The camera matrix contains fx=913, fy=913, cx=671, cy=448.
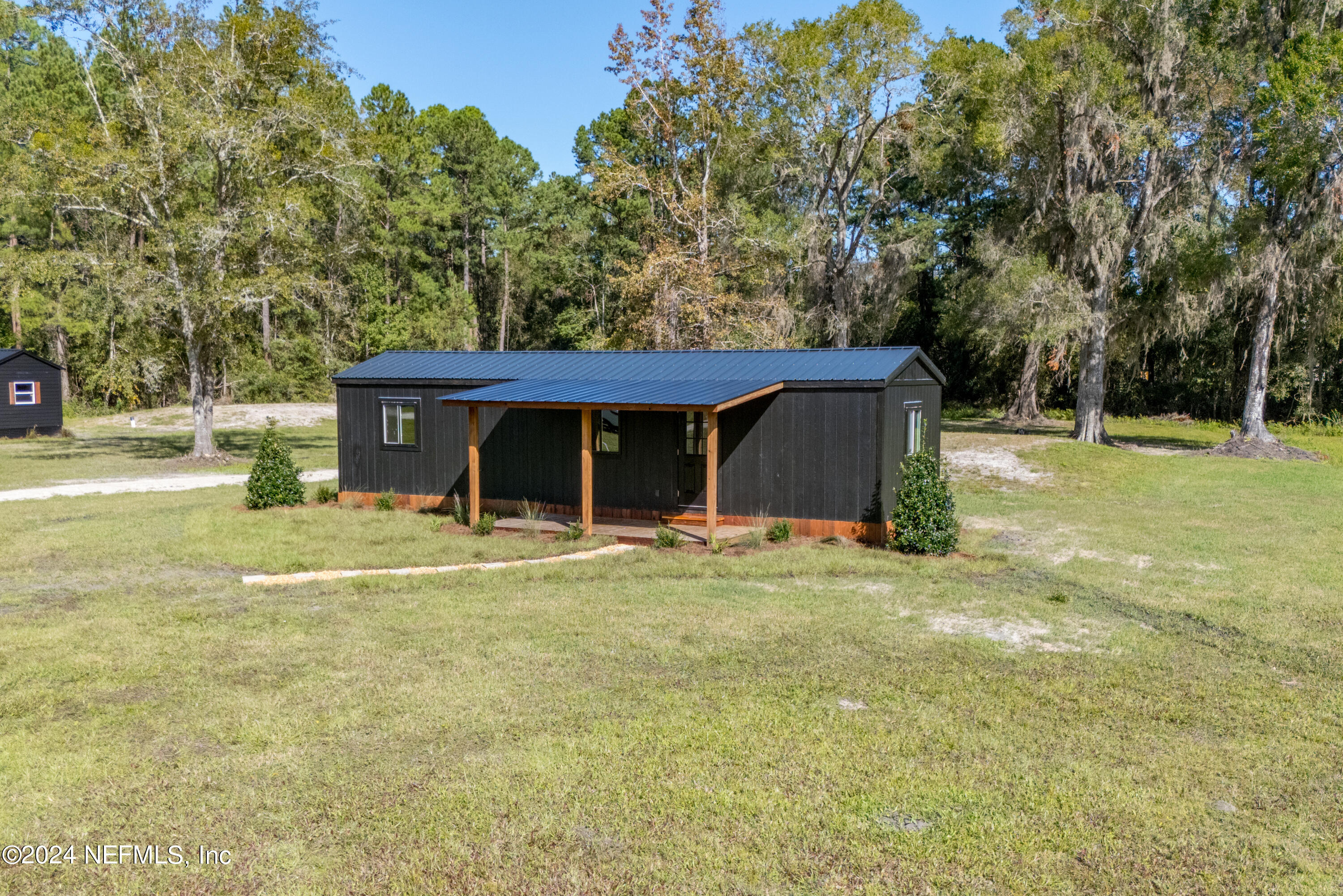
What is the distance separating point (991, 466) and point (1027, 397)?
44.0 feet

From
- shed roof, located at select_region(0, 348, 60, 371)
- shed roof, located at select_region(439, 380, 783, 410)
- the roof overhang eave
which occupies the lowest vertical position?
the roof overhang eave

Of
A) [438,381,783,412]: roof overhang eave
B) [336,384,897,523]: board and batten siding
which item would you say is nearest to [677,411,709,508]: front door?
[336,384,897,523]: board and batten siding

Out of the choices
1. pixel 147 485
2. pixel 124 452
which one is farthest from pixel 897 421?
pixel 124 452

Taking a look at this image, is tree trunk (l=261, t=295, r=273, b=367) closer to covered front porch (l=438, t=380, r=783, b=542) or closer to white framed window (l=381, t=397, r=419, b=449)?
white framed window (l=381, t=397, r=419, b=449)

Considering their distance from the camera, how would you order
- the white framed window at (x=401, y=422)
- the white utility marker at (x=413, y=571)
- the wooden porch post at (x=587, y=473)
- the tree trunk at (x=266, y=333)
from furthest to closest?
the tree trunk at (x=266, y=333), the white framed window at (x=401, y=422), the wooden porch post at (x=587, y=473), the white utility marker at (x=413, y=571)

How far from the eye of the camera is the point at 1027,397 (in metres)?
32.5

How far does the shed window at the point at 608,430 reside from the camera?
13.8 m

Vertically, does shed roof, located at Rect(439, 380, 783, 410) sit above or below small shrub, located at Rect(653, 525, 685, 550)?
above

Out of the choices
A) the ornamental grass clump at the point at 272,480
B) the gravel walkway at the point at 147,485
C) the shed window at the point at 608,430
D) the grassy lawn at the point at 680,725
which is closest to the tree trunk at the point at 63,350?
the gravel walkway at the point at 147,485

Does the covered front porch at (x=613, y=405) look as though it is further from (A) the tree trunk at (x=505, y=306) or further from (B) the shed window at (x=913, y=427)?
(A) the tree trunk at (x=505, y=306)

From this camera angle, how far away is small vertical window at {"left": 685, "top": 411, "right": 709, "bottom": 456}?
13.8 meters

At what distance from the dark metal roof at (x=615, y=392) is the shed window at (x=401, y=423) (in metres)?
1.21

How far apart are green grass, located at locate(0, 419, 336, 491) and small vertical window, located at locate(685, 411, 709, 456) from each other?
11.3 meters

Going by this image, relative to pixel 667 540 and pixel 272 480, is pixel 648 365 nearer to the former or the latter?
pixel 667 540
